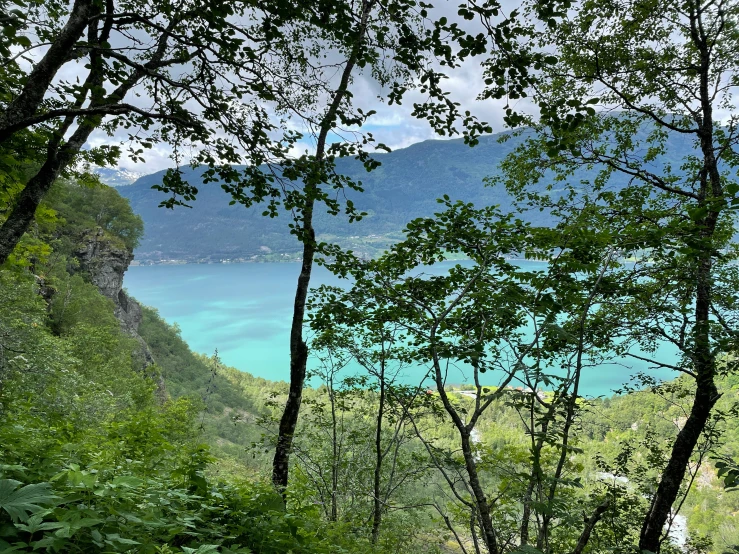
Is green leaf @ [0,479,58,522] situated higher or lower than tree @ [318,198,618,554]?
lower

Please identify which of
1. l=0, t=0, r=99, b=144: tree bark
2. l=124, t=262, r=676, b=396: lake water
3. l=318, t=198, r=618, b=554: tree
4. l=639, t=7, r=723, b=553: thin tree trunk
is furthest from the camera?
l=124, t=262, r=676, b=396: lake water

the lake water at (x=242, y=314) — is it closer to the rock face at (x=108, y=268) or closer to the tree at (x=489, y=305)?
the tree at (x=489, y=305)

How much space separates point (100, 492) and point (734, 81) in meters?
8.82

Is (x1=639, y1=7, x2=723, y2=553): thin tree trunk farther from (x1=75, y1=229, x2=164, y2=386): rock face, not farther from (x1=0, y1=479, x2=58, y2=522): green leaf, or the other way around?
(x1=75, y1=229, x2=164, y2=386): rock face

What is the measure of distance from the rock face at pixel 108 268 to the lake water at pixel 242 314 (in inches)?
992

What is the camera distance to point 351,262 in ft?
18.5

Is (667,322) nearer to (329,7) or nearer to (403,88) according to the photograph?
(403,88)

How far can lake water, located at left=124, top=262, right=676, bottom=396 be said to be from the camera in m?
51.1

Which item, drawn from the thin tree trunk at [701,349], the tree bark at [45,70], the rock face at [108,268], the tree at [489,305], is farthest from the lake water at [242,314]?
the tree bark at [45,70]

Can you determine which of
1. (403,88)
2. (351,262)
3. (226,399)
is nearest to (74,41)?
(403,88)

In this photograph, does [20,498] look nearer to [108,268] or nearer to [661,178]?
[661,178]

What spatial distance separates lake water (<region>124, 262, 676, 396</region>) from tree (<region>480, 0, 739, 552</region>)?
77.9ft

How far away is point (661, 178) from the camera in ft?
22.0

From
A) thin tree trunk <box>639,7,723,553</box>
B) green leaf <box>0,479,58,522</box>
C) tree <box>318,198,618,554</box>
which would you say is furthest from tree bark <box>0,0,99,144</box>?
thin tree trunk <box>639,7,723,553</box>
